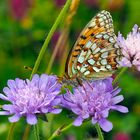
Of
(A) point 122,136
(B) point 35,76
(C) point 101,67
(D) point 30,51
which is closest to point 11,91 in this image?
(B) point 35,76

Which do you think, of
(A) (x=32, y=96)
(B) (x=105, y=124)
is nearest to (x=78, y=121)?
(B) (x=105, y=124)

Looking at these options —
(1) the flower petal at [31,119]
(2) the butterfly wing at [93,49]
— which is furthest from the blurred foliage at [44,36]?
(1) the flower petal at [31,119]

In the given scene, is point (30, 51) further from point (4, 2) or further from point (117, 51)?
point (117, 51)

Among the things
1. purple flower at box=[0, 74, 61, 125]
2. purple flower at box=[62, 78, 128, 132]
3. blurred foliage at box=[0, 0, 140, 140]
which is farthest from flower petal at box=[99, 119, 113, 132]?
blurred foliage at box=[0, 0, 140, 140]

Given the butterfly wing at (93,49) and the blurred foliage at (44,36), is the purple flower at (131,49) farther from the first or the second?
the blurred foliage at (44,36)

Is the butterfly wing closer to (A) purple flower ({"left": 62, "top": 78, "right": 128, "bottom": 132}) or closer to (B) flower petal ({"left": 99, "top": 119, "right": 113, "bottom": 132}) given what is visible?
(A) purple flower ({"left": 62, "top": 78, "right": 128, "bottom": 132})

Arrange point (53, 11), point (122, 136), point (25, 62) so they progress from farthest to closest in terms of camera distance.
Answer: point (53, 11) < point (25, 62) < point (122, 136)
